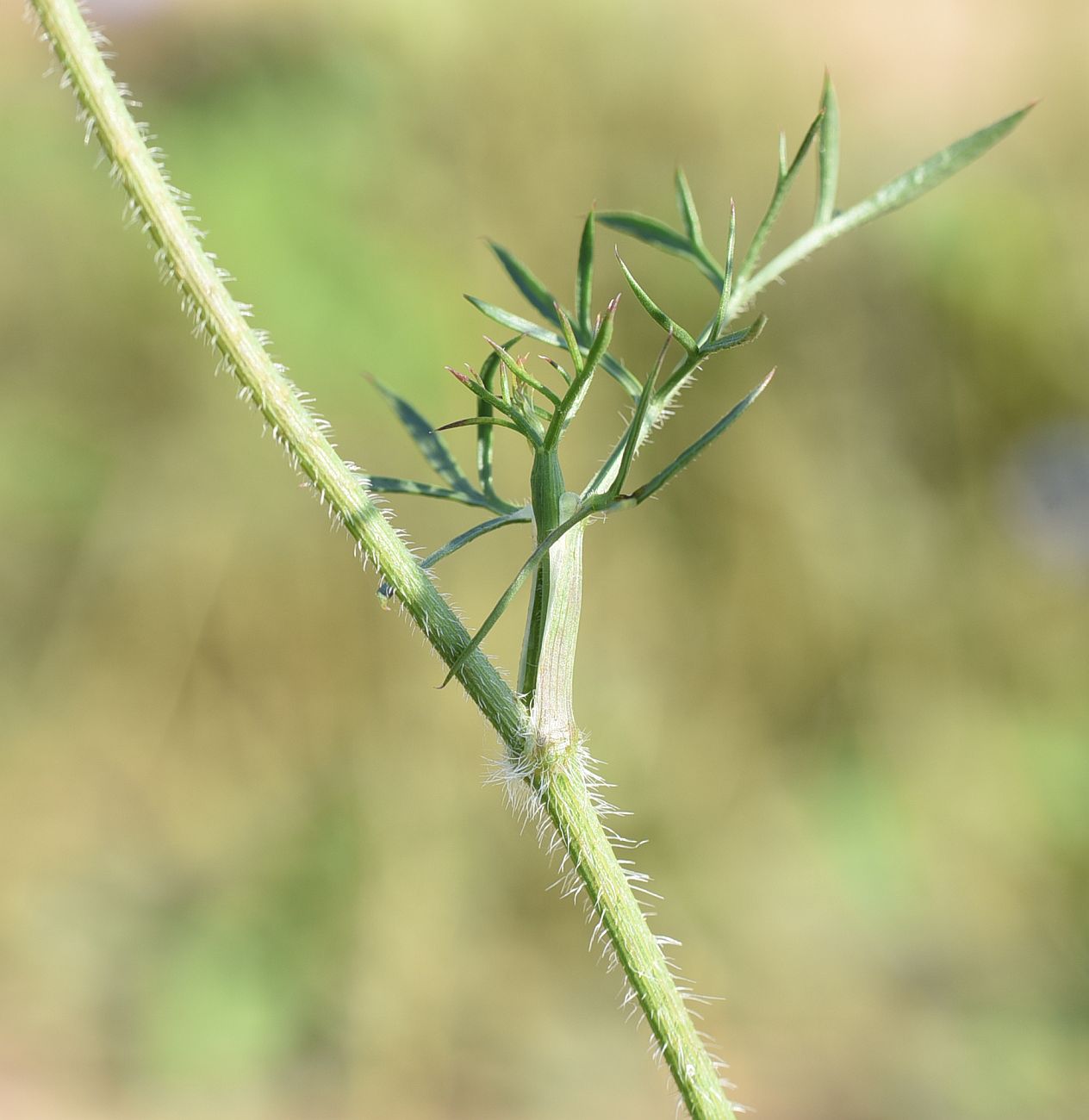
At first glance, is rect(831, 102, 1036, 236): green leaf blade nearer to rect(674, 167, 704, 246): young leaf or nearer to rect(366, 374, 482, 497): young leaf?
rect(674, 167, 704, 246): young leaf

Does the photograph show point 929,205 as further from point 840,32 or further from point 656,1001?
point 656,1001

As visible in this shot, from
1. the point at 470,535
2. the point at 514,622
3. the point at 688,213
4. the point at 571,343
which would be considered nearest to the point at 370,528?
the point at 470,535

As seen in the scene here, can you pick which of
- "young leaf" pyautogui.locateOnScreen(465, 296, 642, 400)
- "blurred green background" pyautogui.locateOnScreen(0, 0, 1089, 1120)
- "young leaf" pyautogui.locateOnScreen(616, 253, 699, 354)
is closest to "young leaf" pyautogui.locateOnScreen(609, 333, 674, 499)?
"young leaf" pyautogui.locateOnScreen(616, 253, 699, 354)

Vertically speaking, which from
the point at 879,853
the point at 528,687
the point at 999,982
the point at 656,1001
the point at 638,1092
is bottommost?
the point at 656,1001

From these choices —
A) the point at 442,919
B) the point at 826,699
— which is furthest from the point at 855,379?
the point at 442,919

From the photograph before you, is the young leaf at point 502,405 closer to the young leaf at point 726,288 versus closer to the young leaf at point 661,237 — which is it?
the young leaf at point 726,288
